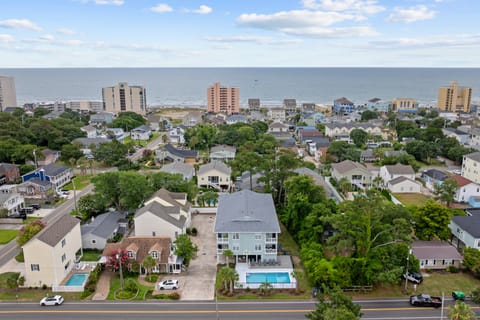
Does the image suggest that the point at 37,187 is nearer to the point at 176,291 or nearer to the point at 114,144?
the point at 114,144

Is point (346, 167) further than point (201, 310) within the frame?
Yes

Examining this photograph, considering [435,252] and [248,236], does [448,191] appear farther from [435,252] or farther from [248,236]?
[248,236]

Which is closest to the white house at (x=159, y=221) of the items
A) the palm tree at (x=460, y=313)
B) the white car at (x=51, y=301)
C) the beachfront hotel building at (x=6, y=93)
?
the white car at (x=51, y=301)

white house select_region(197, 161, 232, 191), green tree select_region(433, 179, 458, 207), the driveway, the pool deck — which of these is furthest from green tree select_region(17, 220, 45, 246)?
green tree select_region(433, 179, 458, 207)

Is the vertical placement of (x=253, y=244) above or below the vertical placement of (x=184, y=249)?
below

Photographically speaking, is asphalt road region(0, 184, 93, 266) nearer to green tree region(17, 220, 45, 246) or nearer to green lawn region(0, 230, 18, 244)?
green lawn region(0, 230, 18, 244)

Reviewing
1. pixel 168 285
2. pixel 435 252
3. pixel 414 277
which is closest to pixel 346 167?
pixel 435 252
